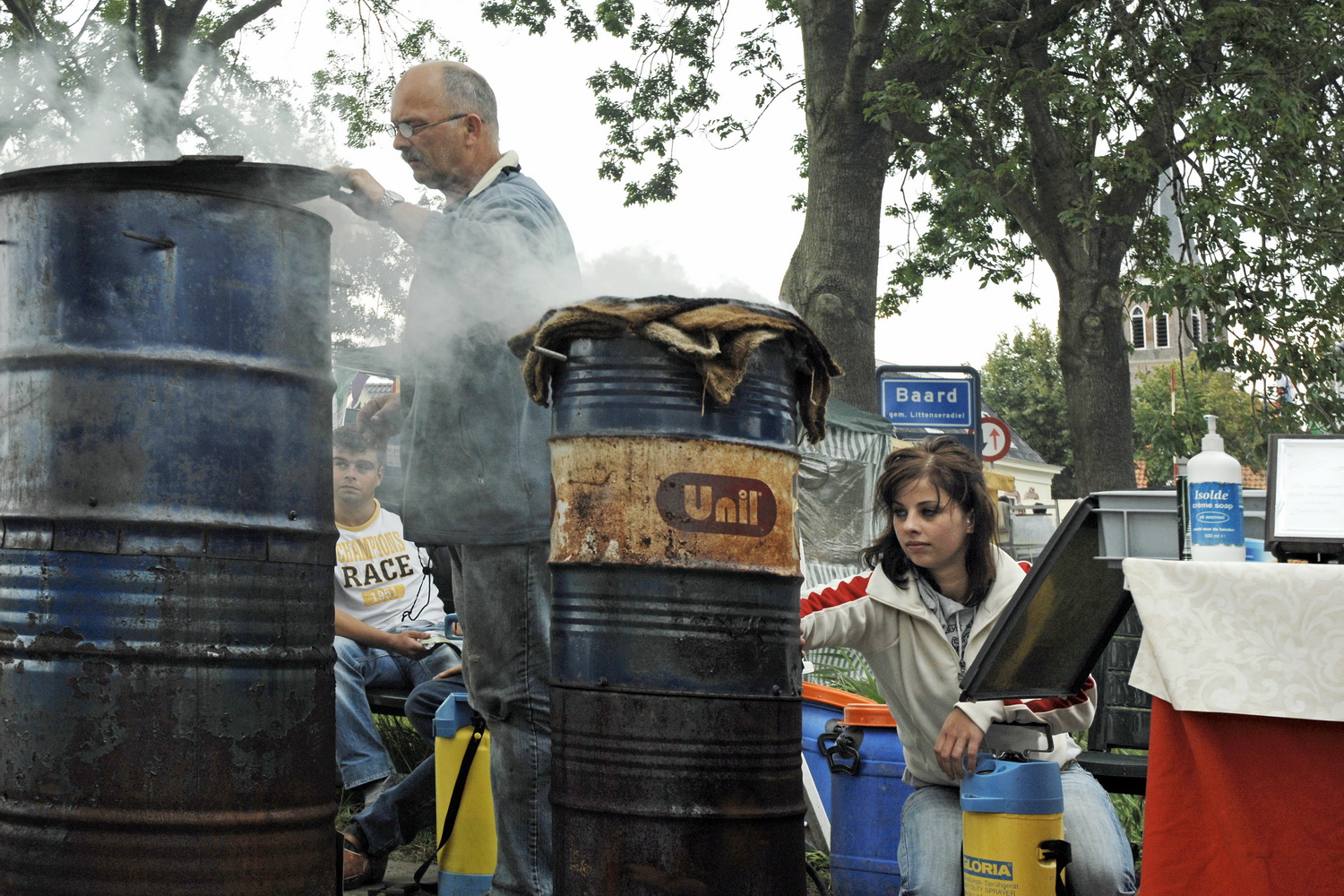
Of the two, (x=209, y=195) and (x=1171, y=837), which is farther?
(x=209, y=195)

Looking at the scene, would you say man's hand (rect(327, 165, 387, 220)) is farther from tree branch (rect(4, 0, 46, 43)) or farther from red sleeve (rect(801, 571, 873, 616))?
tree branch (rect(4, 0, 46, 43))

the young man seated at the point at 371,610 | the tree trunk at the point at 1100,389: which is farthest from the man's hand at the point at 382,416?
the tree trunk at the point at 1100,389

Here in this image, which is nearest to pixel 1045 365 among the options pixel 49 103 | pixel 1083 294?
pixel 1083 294

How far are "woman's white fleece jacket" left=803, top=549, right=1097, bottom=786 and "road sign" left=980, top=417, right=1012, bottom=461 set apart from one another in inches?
286

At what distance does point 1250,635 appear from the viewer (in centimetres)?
227

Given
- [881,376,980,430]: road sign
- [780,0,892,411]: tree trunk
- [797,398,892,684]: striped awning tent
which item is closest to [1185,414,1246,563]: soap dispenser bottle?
[881,376,980,430]: road sign

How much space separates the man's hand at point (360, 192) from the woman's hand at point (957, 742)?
176cm

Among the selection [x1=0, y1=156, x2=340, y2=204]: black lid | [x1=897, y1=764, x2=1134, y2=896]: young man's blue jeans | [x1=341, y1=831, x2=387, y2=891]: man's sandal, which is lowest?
[x1=341, y1=831, x2=387, y2=891]: man's sandal

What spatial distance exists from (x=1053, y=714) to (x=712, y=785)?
3.09 ft

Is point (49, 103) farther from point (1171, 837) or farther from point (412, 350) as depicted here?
point (1171, 837)

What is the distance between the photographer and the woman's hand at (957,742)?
2.79 metres

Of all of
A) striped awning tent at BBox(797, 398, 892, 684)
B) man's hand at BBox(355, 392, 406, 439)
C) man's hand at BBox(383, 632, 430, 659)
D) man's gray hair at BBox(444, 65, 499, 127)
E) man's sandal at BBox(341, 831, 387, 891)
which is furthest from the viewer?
striped awning tent at BBox(797, 398, 892, 684)

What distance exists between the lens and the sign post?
8648mm

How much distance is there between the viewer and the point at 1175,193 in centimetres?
1073
